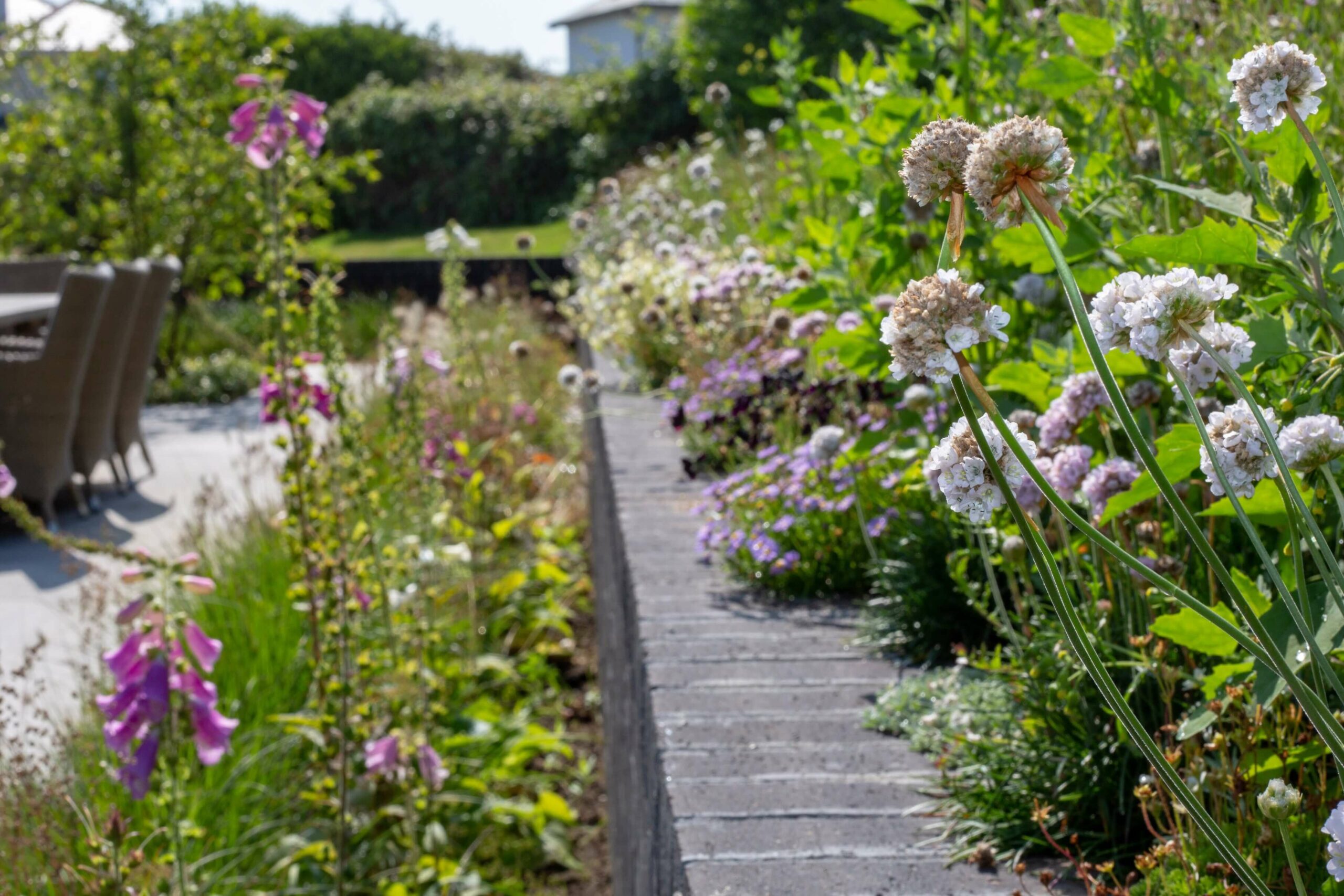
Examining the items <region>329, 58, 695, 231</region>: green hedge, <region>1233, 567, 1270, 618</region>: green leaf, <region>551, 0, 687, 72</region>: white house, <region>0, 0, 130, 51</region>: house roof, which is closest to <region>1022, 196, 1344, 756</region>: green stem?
<region>1233, 567, 1270, 618</region>: green leaf

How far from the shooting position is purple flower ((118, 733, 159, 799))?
5.75ft

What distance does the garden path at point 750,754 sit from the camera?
4.39 feet

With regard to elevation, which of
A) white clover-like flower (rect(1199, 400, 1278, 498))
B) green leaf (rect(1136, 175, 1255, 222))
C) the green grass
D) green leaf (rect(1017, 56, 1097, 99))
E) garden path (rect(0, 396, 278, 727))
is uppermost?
the green grass

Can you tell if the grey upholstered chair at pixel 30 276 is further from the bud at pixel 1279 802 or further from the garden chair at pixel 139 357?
the bud at pixel 1279 802

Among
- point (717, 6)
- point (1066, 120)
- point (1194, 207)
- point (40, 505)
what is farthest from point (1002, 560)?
point (717, 6)

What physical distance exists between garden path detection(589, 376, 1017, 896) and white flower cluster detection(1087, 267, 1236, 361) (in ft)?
2.49

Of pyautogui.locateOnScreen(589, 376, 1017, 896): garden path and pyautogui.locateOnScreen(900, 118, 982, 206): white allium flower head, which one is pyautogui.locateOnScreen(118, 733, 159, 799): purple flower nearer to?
pyautogui.locateOnScreen(589, 376, 1017, 896): garden path

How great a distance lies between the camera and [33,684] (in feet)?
11.6

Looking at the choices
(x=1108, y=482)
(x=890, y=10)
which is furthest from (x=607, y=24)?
(x=1108, y=482)

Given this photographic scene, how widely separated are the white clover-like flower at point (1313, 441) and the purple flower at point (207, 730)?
1559 millimetres

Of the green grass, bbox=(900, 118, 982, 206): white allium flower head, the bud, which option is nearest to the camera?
bbox=(900, 118, 982, 206): white allium flower head

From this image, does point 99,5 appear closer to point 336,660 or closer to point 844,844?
point 336,660

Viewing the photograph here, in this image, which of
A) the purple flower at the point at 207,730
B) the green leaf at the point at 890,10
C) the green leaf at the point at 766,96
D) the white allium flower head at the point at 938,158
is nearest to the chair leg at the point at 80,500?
the green leaf at the point at 766,96

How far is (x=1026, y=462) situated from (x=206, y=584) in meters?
1.56
